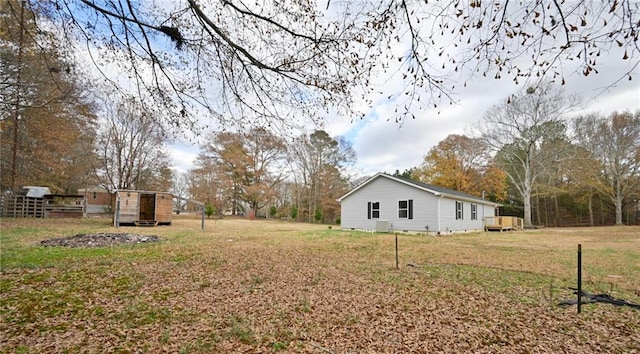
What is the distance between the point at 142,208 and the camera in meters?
19.5

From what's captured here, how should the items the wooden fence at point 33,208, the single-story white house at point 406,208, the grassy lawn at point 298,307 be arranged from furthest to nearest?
the wooden fence at point 33,208, the single-story white house at point 406,208, the grassy lawn at point 298,307

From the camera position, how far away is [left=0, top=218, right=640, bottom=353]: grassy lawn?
117 inches

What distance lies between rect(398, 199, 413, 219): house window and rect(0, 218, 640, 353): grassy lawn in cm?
956

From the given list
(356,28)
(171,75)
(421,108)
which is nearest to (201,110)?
(171,75)

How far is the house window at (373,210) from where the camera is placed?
17.9 m

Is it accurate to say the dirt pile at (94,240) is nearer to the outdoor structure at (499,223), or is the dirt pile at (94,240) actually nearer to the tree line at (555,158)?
the outdoor structure at (499,223)

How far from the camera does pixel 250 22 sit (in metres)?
4.31

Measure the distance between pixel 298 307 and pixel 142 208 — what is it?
1909cm

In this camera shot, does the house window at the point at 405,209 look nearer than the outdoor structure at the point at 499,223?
Yes

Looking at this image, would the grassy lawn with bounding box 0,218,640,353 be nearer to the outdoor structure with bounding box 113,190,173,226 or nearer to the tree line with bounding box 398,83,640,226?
the outdoor structure with bounding box 113,190,173,226

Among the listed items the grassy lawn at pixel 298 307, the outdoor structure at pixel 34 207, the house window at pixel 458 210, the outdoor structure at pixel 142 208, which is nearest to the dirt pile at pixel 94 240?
the grassy lawn at pixel 298 307

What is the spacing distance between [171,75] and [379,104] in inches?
125

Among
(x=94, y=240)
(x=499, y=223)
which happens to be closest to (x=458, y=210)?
(x=499, y=223)

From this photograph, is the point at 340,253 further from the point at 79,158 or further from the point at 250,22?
the point at 79,158
